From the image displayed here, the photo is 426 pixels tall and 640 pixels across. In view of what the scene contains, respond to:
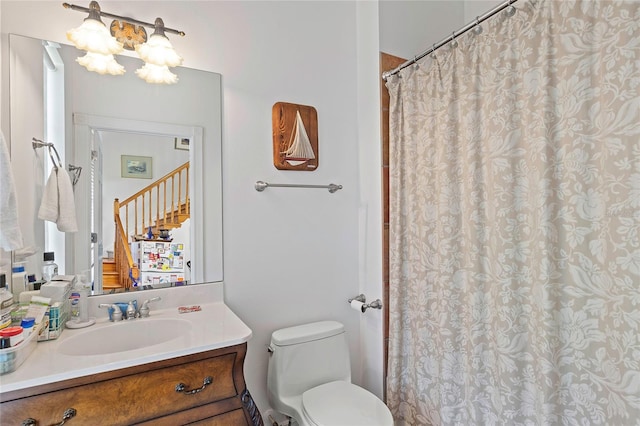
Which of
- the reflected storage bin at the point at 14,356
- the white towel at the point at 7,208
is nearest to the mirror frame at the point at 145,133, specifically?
the white towel at the point at 7,208

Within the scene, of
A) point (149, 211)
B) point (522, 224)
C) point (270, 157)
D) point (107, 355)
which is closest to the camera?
point (107, 355)

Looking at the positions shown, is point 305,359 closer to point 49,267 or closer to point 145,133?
point 49,267

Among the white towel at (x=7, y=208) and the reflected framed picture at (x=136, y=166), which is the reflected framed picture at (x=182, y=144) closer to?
the reflected framed picture at (x=136, y=166)

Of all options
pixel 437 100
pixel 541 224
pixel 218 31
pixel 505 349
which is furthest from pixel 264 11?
pixel 505 349

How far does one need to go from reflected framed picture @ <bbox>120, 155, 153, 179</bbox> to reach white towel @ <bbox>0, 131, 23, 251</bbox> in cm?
43

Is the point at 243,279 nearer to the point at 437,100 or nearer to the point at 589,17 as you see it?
the point at 437,100

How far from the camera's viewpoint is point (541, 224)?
3.57ft

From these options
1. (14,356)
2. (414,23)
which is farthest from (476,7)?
(14,356)

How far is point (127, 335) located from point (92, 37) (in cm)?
120

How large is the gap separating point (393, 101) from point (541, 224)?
3.16 ft

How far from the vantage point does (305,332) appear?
1666 millimetres

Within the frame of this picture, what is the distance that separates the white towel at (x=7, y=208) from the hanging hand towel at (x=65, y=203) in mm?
267

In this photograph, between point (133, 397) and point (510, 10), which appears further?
point (510, 10)

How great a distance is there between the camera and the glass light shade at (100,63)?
1.37m
